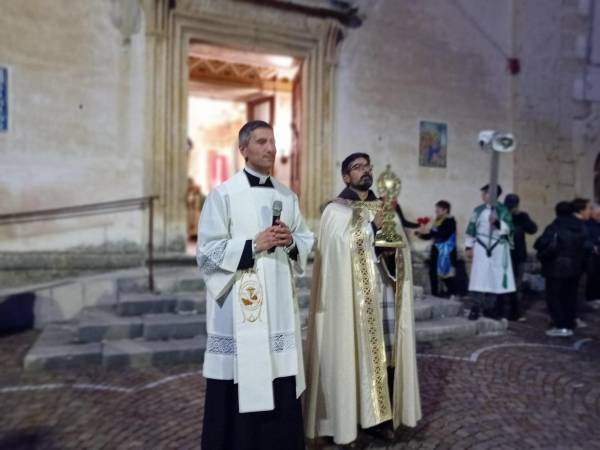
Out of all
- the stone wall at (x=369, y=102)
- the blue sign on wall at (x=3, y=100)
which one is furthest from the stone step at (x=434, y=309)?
the blue sign on wall at (x=3, y=100)

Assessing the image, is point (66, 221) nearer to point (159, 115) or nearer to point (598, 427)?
point (159, 115)

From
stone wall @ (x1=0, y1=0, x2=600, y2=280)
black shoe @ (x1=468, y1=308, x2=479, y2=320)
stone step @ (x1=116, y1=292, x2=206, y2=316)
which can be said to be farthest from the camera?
stone wall @ (x1=0, y1=0, x2=600, y2=280)

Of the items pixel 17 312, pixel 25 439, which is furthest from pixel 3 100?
pixel 25 439

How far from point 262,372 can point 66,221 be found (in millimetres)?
5936

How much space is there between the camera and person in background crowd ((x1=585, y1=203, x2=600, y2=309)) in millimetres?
8945

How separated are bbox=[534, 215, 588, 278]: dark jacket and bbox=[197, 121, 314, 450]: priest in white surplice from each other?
498 cm

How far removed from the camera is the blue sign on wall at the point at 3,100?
7277 millimetres

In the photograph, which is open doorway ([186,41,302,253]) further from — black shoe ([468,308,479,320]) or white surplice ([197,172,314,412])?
→ white surplice ([197,172,314,412])

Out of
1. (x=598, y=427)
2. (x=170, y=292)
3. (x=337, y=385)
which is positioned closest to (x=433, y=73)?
(x=170, y=292)

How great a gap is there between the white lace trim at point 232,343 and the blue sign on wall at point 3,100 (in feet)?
19.8

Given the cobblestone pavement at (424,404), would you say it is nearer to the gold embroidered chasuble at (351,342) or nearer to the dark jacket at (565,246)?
the gold embroidered chasuble at (351,342)

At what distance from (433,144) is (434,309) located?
175 inches

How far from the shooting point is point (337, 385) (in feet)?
10.6

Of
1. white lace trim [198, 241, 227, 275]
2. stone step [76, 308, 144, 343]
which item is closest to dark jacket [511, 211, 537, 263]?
stone step [76, 308, 144, 343]
